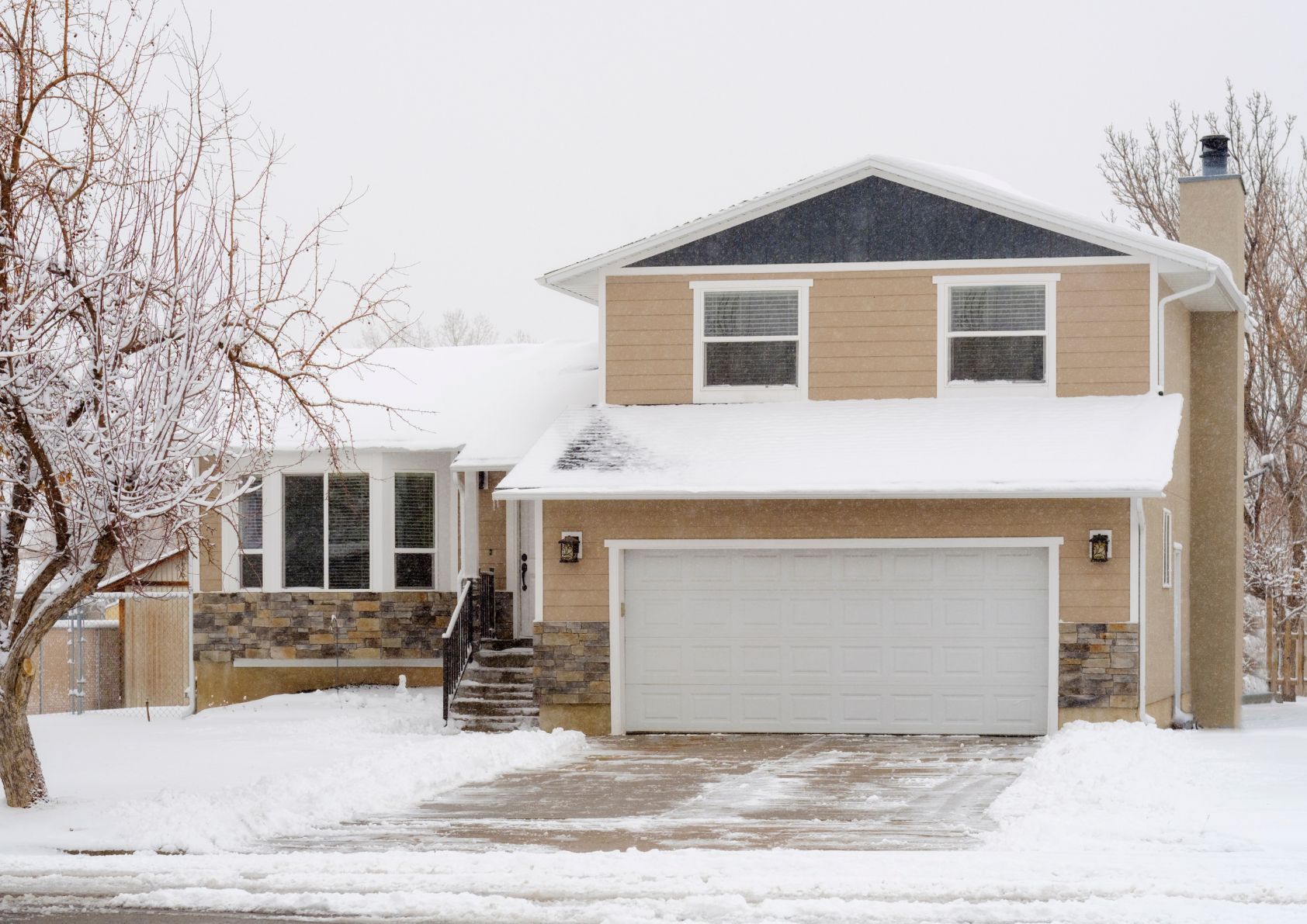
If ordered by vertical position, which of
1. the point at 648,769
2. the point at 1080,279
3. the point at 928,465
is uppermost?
the point at 1080,279

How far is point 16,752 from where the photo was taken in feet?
38.6

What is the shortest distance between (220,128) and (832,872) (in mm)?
7118

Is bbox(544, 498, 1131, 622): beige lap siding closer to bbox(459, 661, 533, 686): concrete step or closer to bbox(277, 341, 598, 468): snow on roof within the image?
bbox(459, 661, 533, 686): concrete step

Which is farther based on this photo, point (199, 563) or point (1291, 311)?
point (1291, 311)

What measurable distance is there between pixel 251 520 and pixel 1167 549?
11996 millimetres

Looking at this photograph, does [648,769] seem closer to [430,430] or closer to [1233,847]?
[1233,847]

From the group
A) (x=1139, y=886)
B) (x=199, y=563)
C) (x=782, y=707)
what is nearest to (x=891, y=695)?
(x=782, y=707)

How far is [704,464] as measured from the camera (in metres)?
17.0

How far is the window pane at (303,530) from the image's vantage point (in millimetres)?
21594

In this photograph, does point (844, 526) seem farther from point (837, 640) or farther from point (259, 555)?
point (259, 555)

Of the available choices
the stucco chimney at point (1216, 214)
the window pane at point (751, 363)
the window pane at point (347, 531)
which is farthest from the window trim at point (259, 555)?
the stucco chimney at point (1216, 214)

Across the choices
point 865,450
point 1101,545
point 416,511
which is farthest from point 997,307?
point 416,511

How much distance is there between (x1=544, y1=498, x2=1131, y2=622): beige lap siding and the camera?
1650 cm

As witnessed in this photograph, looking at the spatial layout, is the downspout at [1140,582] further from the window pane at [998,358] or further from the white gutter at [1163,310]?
the window pane at [998,358]
